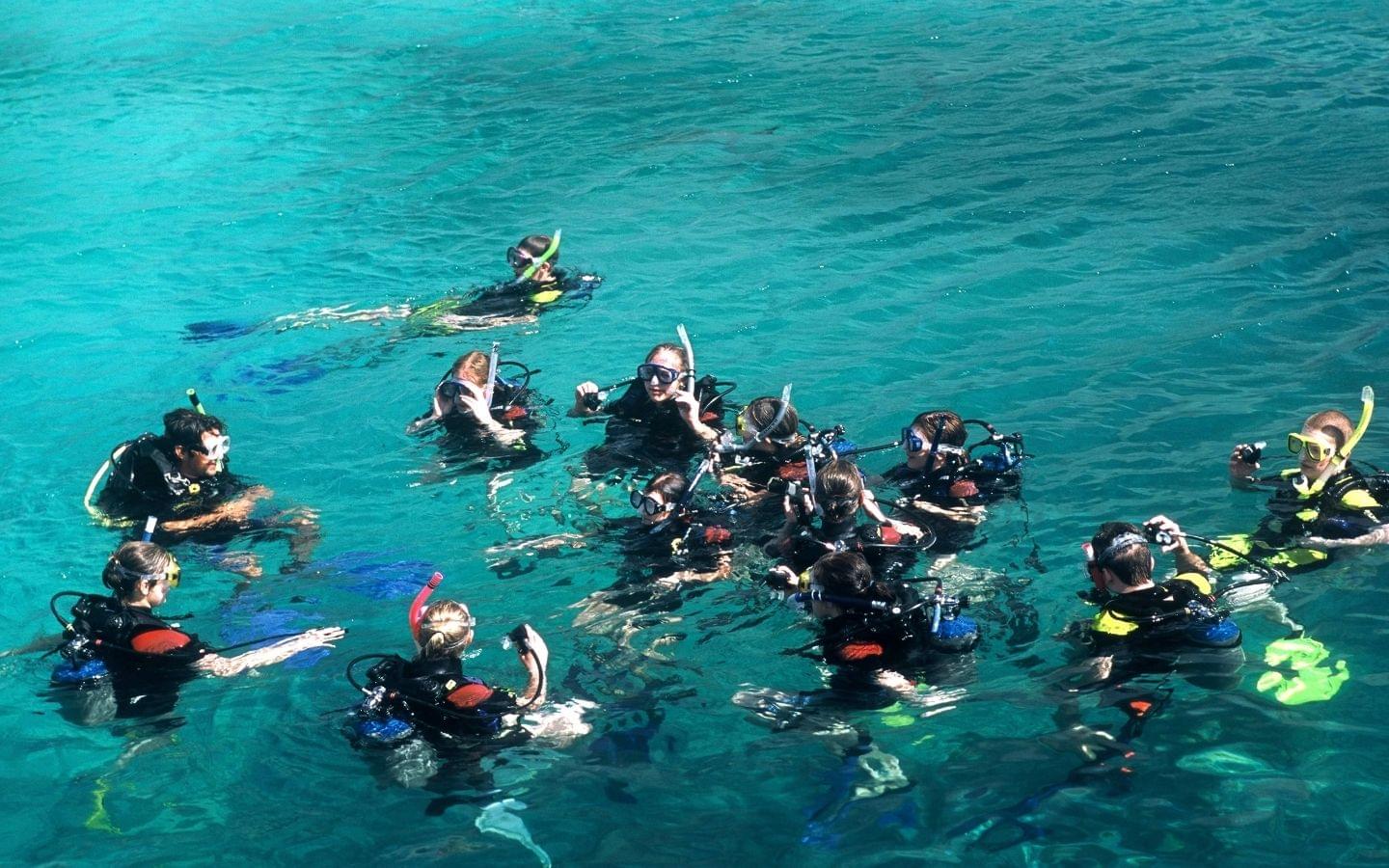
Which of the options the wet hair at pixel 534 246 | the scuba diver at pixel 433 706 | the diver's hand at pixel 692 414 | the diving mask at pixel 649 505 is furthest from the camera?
the wet hair at pixel 534 246

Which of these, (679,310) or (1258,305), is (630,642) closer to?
(679,310)

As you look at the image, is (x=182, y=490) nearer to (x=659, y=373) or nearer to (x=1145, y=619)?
(x=659, y=373)

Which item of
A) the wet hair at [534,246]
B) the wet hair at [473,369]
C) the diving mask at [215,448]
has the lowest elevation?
the diving mask at [215,448]

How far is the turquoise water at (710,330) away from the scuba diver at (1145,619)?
20 cm

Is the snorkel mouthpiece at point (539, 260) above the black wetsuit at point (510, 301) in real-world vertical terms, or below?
above

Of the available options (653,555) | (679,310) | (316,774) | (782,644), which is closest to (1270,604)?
(782,644)

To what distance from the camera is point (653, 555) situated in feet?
22.2

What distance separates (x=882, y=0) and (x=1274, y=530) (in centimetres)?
1693

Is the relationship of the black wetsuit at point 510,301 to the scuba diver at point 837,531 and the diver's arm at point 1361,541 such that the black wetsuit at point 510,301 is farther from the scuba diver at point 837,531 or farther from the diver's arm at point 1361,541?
the diver's arm at point 1361,541

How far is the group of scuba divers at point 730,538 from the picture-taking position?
5.18 m

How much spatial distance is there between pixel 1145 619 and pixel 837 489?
1540mm

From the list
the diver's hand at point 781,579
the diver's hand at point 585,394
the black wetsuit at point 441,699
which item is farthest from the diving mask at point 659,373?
the black wetsuit at point 441,699

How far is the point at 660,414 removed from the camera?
26.0 feet

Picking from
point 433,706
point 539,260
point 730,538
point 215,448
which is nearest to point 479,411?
point 215,448
